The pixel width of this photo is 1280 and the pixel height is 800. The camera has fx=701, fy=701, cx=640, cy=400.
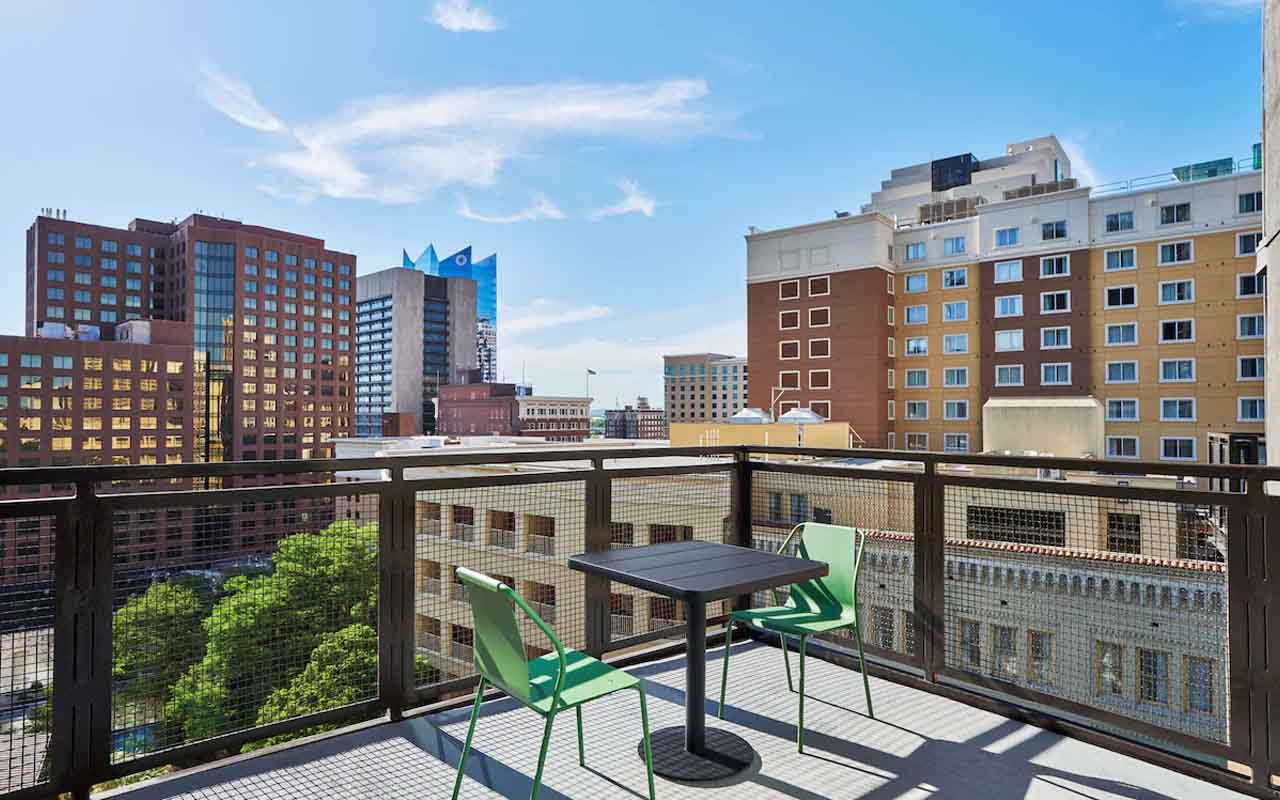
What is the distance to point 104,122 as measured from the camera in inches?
2557

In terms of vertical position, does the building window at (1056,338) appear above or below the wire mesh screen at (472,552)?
above

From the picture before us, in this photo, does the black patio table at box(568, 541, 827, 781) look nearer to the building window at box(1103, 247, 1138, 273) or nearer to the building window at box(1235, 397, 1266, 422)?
the building window at box(1235, 397, 1266, 422)

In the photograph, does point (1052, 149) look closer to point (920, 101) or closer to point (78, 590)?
point (920, 101)

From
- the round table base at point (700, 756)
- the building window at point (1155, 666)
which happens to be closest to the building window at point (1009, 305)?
the building window at point (1155, 666)

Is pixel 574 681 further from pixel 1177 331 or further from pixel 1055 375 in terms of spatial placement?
pixel 1177 331

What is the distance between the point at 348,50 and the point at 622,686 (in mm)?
41065

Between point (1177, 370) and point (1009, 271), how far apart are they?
8941 millimetres

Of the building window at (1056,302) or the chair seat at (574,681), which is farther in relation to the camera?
the building window at (1056,302)

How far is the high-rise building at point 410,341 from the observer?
115375 millimetres

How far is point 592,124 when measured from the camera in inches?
2213

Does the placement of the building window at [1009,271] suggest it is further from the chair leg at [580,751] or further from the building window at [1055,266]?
the chair leg at [580,751]

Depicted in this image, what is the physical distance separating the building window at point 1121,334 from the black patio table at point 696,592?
39.1 meters

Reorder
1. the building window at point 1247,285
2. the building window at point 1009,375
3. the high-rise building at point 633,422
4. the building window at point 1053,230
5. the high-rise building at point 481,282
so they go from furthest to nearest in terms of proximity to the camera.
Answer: the high-rise building at point 633,422 → the high-rise building at point 481,282 → the building window at point 1009,375 → the building window at point 1053,230 → the building window at point 1247,285

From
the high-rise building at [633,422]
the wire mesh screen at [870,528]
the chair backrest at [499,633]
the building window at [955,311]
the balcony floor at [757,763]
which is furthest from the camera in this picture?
the high-rise building at [633,422]
